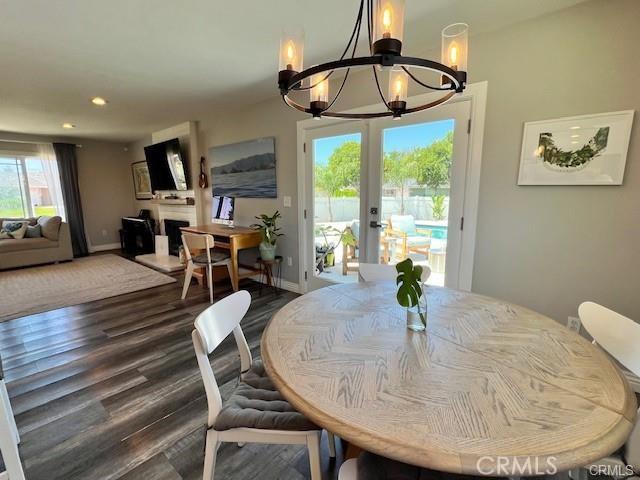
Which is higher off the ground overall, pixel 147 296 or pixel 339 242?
pixel 339 242

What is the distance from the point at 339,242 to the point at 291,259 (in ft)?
2.47

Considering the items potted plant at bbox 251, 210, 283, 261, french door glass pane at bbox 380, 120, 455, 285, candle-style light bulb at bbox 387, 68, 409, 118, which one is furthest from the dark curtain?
candle-style light bulb at bbox 387, 68, 409, 118

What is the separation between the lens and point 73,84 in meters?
3.01

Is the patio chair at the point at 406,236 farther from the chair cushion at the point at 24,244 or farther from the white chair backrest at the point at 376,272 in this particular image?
the chair cushion at the point at 24,244

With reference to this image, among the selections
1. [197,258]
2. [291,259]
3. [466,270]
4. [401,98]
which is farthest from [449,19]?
[197,258]

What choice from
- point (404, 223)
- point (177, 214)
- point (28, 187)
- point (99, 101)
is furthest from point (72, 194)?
point (404, 223)

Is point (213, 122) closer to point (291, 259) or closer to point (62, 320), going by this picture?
point (291, 259)

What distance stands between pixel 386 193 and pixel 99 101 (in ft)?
12.0

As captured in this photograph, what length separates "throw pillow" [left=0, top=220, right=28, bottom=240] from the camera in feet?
16.0

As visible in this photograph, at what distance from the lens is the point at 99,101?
140 inches

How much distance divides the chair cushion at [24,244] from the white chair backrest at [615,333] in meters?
6.95

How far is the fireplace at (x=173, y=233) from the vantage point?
550 centimetres

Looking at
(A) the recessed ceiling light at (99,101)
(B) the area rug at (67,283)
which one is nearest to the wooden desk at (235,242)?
(B) the area rug at (67,283)

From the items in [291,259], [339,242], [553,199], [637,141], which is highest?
[637,141]
